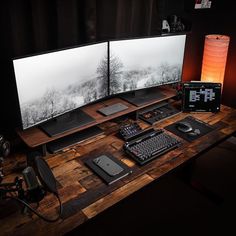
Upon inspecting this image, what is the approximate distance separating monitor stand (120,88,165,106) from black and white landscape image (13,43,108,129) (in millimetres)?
235

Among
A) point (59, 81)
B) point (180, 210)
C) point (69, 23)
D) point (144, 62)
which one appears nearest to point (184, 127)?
point (144, 62)

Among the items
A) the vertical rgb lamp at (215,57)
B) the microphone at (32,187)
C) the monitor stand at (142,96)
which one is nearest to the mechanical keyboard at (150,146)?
the monitor stand at (142,96)

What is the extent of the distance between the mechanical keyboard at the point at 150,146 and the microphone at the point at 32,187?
1.78ft

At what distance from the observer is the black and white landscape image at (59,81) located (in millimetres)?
1434

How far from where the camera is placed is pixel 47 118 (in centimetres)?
161

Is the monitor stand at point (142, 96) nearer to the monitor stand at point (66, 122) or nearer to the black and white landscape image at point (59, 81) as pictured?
the black and white landscape image at point (59, 81)

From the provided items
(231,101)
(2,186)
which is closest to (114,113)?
(2,186)

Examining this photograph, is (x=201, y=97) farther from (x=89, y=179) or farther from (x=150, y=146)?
(x=89, y=179)

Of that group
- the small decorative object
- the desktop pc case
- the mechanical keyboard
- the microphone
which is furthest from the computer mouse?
the small decorative object

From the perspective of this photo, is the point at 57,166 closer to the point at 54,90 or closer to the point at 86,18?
the point at 54,90

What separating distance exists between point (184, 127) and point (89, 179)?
744 mm

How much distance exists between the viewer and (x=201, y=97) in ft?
6.93

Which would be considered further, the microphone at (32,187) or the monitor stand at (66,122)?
the monitor stand at (66,122)

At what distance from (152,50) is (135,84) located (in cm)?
25
